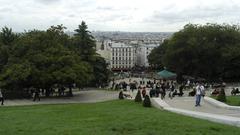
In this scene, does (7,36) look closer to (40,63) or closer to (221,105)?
(40,63)

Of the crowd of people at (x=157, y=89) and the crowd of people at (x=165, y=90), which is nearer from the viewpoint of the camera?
the crowd of people at (x=165, y=90)

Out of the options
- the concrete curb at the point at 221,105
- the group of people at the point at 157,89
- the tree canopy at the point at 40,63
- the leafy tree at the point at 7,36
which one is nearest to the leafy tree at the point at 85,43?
the leafy tree at the point at 7,36

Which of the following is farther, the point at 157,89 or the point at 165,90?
the point at 165,90

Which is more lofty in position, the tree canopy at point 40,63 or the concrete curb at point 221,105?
the tree canopy at point 40,63

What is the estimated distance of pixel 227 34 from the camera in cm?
7956

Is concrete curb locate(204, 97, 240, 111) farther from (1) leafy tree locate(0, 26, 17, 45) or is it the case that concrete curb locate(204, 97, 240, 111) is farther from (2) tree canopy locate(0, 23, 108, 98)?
(1) leafy tree locate(0, 26, 17, 45)

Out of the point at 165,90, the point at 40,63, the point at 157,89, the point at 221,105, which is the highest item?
the point at 40,63

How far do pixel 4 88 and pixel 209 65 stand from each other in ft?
127

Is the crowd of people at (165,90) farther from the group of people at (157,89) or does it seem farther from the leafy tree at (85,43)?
the leafy tree at (85,43)

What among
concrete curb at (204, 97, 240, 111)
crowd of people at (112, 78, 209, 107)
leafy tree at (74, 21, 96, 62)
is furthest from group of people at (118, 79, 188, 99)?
leafy tree at (74, 21, 96, 62)

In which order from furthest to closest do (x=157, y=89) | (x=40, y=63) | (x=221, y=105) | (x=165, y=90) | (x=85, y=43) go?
(x=85, y=43), (x=40, y=63), (x=165, y=90), (x=157, y=89), (x=221, y=105)

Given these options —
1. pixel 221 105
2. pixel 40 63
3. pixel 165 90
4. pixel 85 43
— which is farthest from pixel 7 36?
pixel 221 105

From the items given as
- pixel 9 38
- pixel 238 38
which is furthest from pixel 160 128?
pixel 238 38

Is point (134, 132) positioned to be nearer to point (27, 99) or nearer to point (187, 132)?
point (187, 132)
